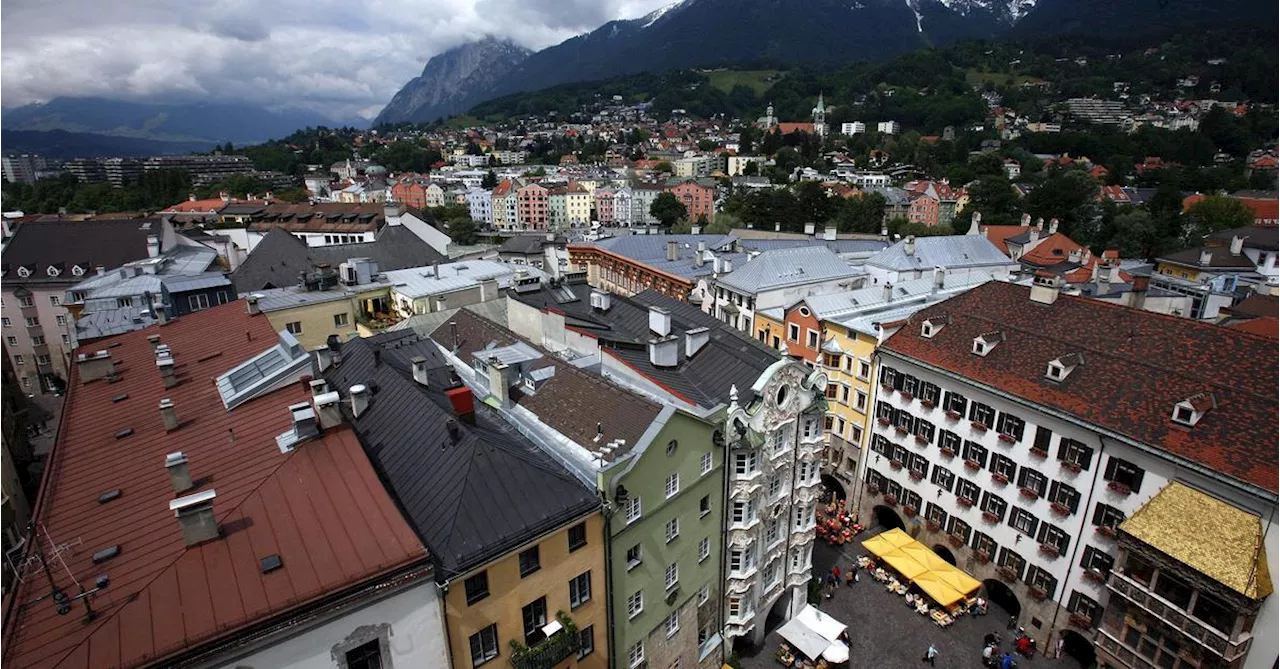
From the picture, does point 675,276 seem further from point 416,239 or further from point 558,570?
point 558,570

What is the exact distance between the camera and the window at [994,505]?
35.4 metres

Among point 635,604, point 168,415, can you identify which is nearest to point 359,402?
point 168,415

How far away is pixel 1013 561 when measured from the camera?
35.1 meters

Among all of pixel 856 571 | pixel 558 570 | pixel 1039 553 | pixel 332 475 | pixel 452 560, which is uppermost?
pixel 332 475

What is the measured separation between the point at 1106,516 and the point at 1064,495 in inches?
82.6

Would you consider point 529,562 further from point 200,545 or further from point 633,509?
point 200,545

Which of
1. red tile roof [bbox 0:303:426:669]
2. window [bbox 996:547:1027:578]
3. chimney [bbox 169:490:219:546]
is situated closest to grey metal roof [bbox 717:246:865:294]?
window [bbox 996:547:1027:578]

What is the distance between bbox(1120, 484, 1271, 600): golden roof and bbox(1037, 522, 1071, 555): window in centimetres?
524

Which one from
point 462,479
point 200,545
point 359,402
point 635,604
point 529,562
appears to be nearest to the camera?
point 200,545

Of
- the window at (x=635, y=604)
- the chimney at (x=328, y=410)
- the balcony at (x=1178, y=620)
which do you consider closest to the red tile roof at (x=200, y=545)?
the chimney at (x=328, y=410)

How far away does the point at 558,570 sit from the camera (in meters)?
20.1

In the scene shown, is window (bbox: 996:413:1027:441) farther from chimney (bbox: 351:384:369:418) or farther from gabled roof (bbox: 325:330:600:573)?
chimney (bbox: 351:384:369:418)

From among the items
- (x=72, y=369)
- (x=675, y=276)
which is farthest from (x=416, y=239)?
(x=72, y=369)

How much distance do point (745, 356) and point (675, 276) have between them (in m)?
31.2
